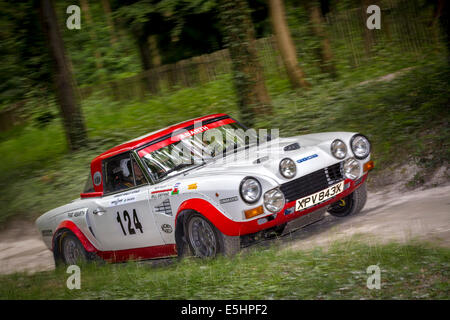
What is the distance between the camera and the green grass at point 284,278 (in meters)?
4.68

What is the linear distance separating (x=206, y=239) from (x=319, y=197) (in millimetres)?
1330

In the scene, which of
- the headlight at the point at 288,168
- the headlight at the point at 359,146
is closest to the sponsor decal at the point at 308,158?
the headlight at the point at 288,168

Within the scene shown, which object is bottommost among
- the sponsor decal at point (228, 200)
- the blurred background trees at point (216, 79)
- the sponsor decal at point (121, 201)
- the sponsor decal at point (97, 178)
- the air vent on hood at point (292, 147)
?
the sponsor decal at point (228, 200)

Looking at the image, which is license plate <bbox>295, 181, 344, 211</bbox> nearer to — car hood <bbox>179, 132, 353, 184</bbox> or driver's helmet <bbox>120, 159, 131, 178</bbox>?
car hood <bbox>179, 132, 353, 184</bbox>

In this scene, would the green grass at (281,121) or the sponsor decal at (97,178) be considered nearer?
the sponsor decal at (97,178)

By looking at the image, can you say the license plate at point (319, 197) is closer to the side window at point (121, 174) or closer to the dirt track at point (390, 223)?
the dirt track at point (390, 223)

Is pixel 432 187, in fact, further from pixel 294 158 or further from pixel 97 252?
Answer: pixel 97 252

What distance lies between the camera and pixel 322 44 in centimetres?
1509

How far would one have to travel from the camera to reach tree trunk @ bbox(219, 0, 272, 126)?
38.7ft

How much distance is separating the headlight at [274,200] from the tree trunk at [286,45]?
842 centimetres

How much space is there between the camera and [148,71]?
19.7 metres

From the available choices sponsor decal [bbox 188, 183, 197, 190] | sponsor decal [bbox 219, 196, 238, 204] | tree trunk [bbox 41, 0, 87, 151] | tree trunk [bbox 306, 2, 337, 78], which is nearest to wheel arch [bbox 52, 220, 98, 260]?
sponsor decal [bbox 188, 183, 197, 190]

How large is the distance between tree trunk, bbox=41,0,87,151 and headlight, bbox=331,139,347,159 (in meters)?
9.54
